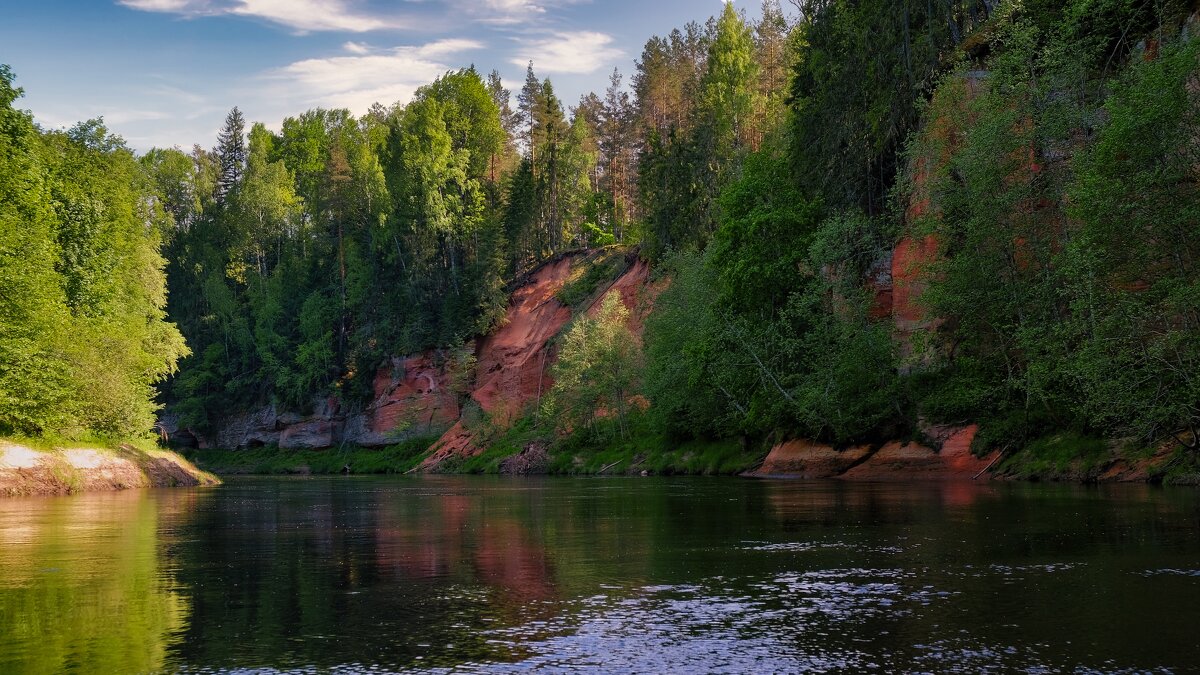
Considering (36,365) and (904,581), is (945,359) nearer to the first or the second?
(904,581)

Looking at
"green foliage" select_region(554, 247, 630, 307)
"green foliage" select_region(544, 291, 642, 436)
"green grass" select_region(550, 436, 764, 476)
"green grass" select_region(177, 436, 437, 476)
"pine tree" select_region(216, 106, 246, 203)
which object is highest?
"pine tree" select_region(216, 106, 246, 203)

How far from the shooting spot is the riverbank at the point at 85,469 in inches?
1471

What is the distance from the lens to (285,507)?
3067 centimetres

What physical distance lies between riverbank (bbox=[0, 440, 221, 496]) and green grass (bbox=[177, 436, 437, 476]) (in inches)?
1531

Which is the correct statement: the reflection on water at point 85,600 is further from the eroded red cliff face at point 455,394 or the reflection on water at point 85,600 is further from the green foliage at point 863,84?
the eroded red cliff face at point 455,394

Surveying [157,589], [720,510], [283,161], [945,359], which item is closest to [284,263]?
[283,161]

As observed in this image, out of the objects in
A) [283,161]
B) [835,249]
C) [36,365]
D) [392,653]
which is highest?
[283,161]

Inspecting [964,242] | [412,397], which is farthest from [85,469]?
[412,397]

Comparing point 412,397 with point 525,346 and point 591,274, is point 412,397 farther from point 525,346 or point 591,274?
point 591,274

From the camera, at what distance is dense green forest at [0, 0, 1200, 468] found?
2928 centimetres

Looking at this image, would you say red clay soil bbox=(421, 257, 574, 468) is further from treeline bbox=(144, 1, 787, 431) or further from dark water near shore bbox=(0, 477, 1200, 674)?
dark water near shore bbox=(0, 477, 1200, 674)

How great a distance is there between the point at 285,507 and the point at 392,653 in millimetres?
24511

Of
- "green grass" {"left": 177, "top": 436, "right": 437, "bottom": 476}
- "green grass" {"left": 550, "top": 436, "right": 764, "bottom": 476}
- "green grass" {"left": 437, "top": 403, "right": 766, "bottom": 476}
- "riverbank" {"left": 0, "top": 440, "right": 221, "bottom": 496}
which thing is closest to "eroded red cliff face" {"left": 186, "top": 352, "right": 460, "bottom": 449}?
"green grass" {"left": 177, "top": 436, "right": 437, "bottom": 476}

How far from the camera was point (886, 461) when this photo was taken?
148 ft
